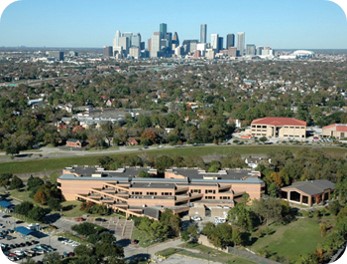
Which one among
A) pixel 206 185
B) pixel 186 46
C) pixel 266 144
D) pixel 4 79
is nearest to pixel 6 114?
pixel 266 144

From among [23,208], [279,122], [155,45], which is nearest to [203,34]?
[155,45]

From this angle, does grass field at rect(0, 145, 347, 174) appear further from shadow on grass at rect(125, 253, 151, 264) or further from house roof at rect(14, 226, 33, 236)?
shadow on grass at rect(125, 253, 151, 264)

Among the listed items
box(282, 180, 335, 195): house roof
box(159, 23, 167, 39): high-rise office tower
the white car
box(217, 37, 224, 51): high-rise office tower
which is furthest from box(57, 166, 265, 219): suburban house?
box(217, 37, 224, 51): high-rise office tower

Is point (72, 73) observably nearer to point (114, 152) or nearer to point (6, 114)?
point (6, 114)

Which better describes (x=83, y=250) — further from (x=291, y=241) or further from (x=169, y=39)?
(x=169, y=39)

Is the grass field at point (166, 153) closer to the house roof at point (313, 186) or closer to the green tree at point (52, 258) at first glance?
the house roof at point (313, 186)

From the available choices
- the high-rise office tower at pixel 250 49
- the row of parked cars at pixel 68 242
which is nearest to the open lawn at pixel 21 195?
the row of parked cars at pixel 68 242

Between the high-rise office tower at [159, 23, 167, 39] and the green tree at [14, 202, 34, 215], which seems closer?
the green tree at [14, 202, 34, 215]
